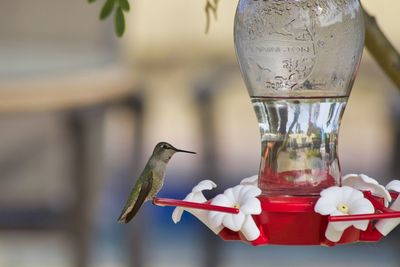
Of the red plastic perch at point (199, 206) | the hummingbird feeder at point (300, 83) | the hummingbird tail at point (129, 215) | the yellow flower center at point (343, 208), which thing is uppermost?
the hummingbird feeder at point (300, 83)

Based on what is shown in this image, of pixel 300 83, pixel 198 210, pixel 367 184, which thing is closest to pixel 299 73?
pixel 300 83

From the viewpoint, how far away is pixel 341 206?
1.50 metres

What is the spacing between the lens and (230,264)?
6898 mm

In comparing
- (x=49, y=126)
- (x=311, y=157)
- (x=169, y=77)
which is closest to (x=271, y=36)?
(x=311, y=157)

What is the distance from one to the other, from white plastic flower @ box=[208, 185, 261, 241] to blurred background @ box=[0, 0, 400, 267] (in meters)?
2.17

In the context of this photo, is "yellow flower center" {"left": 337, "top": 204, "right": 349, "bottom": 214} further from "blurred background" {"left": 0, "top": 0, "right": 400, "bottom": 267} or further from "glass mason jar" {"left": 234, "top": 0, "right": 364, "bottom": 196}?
"blurred background" {"left": 0, "top": 0, "right": 400, "bottom": 267}

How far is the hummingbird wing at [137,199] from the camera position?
1742 mm

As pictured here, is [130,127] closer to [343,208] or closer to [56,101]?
[56,101]

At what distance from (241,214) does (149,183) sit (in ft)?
0.99

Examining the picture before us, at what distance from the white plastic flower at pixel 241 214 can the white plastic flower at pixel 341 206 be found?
81 millimetres

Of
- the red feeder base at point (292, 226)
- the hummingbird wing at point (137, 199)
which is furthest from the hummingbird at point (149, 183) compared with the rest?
the red feeder base at point (292, 226)

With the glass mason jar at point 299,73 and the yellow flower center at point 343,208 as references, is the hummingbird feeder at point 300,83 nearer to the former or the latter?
the glass mason jar at point 299,73

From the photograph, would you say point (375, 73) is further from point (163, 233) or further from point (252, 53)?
point (252, 53)

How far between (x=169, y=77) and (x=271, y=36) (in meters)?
4.94
